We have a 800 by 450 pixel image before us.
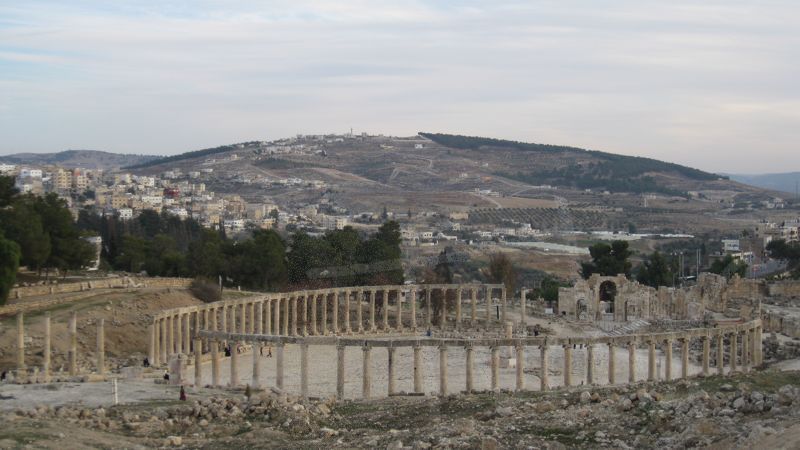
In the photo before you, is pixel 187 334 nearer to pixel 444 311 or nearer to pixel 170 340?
pixel 170 340

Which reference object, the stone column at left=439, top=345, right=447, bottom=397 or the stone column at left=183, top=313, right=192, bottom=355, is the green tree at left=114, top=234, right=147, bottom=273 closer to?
the stone column at left=183, top=313, right=192, bottom=355

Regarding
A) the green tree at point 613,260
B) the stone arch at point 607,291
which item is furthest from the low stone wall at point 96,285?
the green tree at point 613,260

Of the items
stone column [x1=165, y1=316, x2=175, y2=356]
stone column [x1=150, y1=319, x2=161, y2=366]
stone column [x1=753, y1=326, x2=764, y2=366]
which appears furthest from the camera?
stone column [x1=165, y1=316, x2=175, y2=356]

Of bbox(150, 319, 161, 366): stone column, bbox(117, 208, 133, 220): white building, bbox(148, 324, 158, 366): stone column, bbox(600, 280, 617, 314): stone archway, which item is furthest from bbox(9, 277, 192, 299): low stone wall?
bbox(117, 208, 133, 220): white building

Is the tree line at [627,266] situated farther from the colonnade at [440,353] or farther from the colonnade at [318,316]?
the colonnade at [440,353]

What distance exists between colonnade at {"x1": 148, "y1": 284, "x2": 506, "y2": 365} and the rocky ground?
48.8 feet

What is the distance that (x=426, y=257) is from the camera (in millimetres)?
120750

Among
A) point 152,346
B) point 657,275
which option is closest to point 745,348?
point 152,346

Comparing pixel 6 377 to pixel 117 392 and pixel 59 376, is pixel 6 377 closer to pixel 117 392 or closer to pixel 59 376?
pixel 59 376

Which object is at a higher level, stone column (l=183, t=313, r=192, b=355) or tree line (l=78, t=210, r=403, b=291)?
tree line (l=78, t=210, r=403, b=291)

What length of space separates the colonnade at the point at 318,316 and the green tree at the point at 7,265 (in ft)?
24.0

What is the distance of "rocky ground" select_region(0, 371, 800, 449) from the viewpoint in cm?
2747

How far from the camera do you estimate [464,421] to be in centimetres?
3116

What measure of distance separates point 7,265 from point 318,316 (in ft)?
80.9
